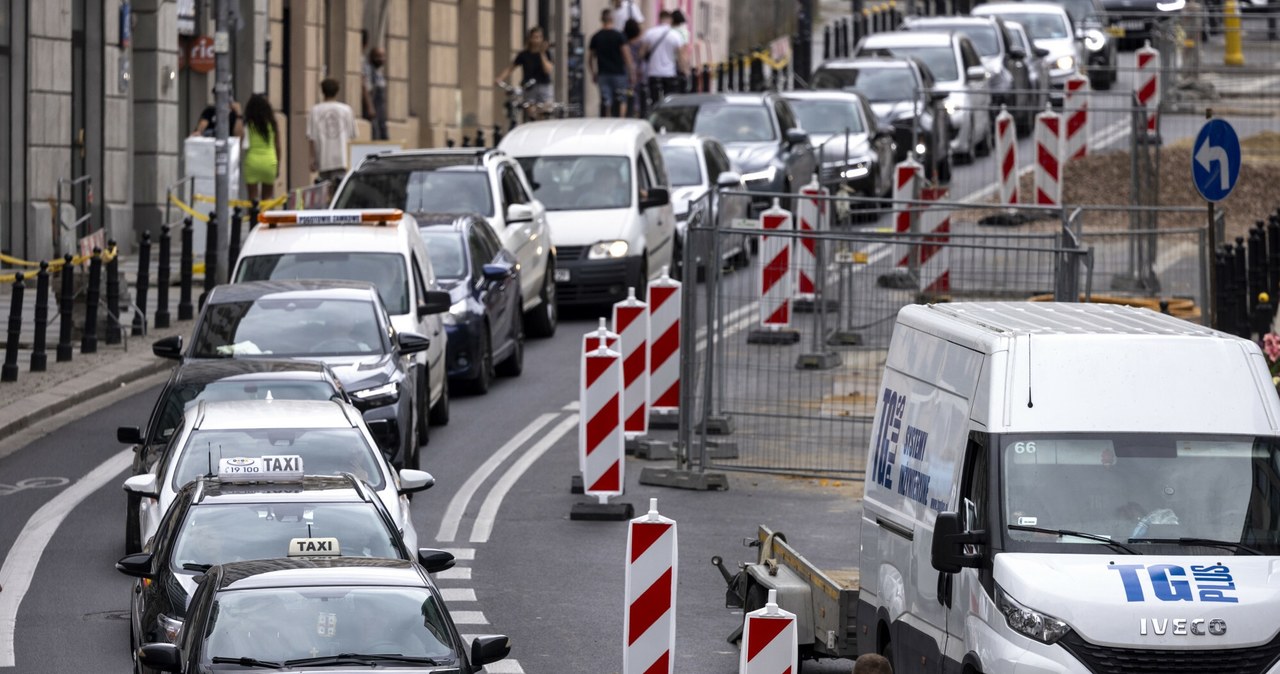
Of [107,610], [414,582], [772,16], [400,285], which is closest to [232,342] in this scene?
[400,285]

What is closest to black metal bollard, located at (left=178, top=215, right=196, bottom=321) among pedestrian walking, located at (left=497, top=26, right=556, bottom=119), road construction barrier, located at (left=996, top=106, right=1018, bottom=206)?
road construction barrier, located at (left=996, top=106, right=1018, bottom=206)

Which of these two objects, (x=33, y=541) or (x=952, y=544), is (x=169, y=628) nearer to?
(x=952, y=544)

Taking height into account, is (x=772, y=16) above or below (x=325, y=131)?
above

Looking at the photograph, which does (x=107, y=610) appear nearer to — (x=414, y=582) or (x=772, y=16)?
(x=414, y=582)

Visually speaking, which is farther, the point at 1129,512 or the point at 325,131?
the point at 325,131

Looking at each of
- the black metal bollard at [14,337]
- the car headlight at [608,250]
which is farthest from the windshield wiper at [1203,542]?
the car headlight at [608,250]

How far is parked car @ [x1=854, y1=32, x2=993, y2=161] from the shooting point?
117 ft

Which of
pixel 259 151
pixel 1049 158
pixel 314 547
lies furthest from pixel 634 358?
pixel 1049 158

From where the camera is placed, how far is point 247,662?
947cm

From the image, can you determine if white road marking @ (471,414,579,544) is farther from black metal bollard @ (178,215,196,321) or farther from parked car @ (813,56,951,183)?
parked car @ (813,56,951,183)

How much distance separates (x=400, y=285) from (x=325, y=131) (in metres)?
11.4

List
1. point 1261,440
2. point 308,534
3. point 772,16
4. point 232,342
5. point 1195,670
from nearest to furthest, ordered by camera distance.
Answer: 1. point 1195,670
2. point 1261,440
3. point 308,534
4. point 232,342
5. point 772,16

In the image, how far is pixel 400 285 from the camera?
19203 mm

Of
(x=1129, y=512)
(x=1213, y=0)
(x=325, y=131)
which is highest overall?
(x=1213, y=0)
